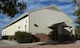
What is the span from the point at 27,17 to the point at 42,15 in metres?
3.45

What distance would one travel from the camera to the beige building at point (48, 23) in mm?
46656

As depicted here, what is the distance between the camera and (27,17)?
155 feet

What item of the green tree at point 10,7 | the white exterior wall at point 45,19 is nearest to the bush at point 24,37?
the white exterior wall at point 45,19

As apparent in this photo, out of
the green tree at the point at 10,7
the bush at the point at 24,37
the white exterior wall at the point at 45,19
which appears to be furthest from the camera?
the white exterior wall at the point at 45,19

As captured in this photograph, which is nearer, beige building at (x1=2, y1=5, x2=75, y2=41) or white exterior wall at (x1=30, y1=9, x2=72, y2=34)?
beige building at (x1=2, y1=5, x2=75, y2=41)

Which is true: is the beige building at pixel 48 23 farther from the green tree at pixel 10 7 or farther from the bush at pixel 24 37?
the green tree at pixel 10 7

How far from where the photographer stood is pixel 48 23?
48.8 metres

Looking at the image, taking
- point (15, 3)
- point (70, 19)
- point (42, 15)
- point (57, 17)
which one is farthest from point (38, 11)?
point (15, 3)

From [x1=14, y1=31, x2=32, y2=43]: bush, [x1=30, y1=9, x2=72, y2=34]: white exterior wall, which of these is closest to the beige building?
[x1=30, y1=9, x2=72, y2=34]: white exterior wall

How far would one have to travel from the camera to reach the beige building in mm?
46656

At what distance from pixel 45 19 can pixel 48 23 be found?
1.13 metres

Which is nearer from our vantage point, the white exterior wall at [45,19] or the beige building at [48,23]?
the beige building at [48,23]

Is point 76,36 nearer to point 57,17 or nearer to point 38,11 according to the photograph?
point 57,17

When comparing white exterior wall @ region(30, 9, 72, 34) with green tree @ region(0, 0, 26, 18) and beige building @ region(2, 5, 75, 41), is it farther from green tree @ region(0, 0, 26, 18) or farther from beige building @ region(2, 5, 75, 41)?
green tree @ region(0, 0, 26, 18)
